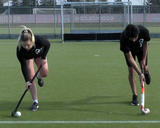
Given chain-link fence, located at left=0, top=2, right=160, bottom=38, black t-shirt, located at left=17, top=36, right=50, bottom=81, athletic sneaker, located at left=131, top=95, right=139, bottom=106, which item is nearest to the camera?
black t-shirt, located at left=17, top=36, right=50, bottom=81

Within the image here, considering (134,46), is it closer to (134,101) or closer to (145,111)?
(134,101)

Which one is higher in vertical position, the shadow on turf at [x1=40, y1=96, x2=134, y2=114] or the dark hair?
the dark hair

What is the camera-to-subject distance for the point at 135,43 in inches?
252

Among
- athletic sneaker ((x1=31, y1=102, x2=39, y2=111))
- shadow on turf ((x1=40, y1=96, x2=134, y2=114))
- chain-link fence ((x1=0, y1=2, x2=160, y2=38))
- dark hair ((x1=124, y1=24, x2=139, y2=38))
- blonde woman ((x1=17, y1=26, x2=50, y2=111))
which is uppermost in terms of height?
chain-link fence ((x1=0, y1=2, x2=160, y2=38))

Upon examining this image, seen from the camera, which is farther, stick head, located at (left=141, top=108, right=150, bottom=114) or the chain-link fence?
the chain-link fence

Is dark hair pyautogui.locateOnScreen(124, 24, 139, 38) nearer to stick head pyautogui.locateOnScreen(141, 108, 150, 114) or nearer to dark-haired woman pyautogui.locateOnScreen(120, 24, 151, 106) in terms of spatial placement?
dark-haired woman pyautogui.locateOnScreen(120, 24, 151, 106)

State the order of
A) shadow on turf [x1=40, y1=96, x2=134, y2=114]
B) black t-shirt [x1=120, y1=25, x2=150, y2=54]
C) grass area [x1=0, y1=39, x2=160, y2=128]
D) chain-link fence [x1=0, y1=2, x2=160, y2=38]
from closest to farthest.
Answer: grass area [x1=0, y1=39, x2=160, y2=128], black t-shirt [x1=120, y1=25, x2=150, y2=54], shadow on turf [x1=40, y1=96, x2=134, y2=114], chain-link fence [x1=0, y1=2, x2=160, y2=38]

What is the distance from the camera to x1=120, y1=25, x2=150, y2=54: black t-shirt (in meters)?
6.23

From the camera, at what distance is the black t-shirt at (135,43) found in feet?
20.4

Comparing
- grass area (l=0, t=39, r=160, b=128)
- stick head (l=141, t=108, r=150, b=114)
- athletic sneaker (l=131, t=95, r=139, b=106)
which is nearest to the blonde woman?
grass area (l=0, t=39, r=160, b=128)

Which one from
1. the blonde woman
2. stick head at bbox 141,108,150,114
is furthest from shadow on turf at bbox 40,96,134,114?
stick head at bbox 141,108,150,114

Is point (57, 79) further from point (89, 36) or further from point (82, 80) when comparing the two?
point (89, 36)

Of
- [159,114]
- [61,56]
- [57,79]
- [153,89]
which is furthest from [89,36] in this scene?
[159,114]

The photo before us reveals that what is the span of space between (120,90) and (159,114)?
189cm
